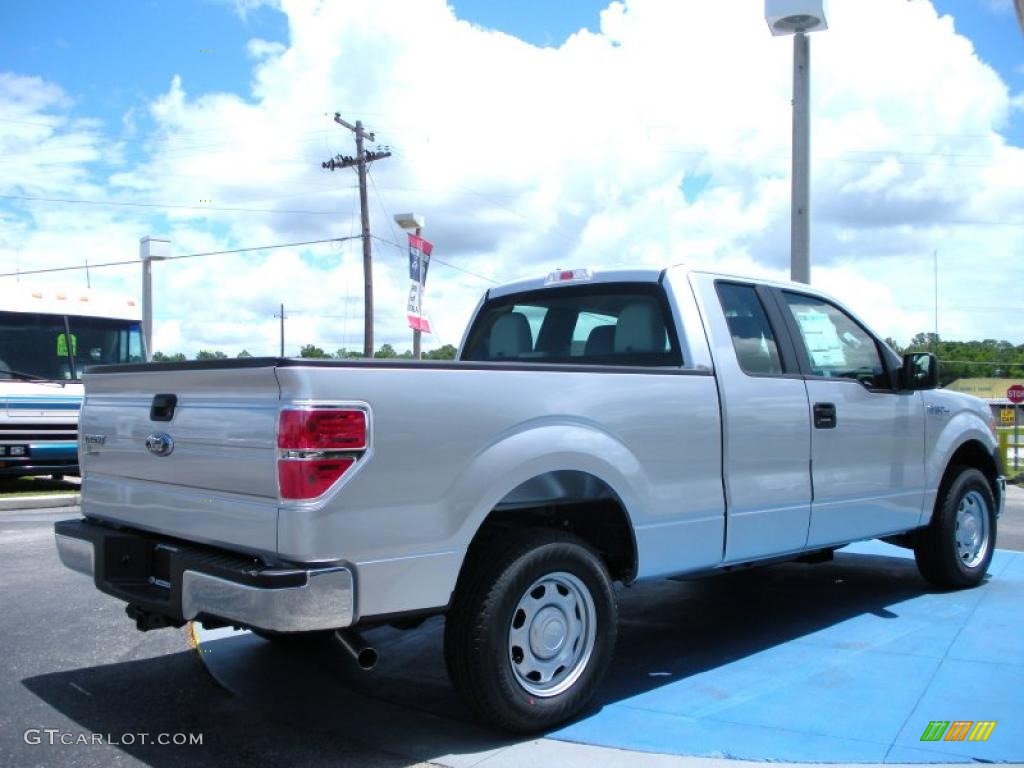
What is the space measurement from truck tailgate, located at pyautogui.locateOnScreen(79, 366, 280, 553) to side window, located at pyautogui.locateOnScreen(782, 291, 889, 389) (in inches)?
132

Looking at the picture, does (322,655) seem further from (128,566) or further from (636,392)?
(636,392)

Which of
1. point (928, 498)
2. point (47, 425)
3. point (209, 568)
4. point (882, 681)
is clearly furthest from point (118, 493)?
point (47, 425)

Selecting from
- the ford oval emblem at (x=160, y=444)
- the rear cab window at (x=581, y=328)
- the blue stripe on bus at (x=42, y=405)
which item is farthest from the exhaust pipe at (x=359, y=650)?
the blue stripe on bus at (x=42, y=405)

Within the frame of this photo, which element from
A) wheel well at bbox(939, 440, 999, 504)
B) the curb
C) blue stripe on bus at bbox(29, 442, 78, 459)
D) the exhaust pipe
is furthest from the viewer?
blue stripe on bus at bbox(29, 442, 78, 459)

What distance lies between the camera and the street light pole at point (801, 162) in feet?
47.8

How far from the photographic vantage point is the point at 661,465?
173 inches

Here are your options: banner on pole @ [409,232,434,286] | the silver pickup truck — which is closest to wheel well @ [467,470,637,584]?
the silver pickup truck

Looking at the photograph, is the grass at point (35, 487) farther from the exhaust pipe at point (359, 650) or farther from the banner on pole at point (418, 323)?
the exhaust pipe at point (359, 650)

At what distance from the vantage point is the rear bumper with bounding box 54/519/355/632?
324cm

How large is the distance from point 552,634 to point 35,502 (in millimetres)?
11083

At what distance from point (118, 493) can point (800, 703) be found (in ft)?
10.7

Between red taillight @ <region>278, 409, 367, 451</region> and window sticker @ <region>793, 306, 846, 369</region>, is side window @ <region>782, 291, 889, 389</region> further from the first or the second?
red taillight @ <region>278, 409, 367, 451</region>

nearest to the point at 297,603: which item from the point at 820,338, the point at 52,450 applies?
the point at 820,338

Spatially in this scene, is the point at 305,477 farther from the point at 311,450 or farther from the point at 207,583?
the point at 207,583
